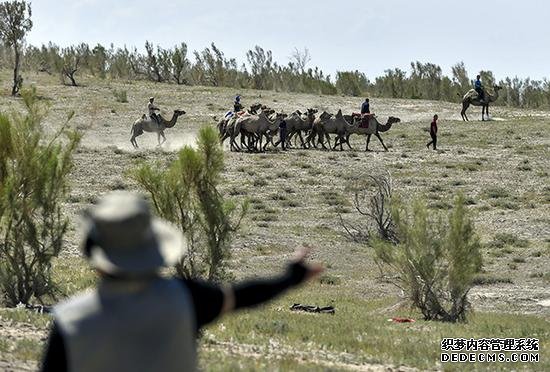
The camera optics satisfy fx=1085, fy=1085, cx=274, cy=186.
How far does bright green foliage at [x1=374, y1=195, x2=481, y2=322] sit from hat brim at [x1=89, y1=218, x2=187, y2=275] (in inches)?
535

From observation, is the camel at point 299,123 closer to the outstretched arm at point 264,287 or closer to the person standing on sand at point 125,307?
Result: the outstretched arm at point 264,287

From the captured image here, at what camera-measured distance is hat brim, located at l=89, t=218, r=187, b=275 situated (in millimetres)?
3688

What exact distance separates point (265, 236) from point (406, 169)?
12096 millimetres

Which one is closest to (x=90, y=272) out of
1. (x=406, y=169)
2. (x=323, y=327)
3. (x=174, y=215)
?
(x=174, y=215)

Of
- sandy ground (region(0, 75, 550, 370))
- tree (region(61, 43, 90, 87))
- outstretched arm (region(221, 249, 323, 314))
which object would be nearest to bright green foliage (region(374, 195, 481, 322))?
sandy ground (region(0, 75, 550, 370))

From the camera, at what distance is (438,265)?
1816 cm

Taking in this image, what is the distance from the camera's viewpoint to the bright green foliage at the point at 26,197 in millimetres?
15820

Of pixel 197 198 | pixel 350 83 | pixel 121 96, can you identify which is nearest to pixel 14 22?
pixel 121 96

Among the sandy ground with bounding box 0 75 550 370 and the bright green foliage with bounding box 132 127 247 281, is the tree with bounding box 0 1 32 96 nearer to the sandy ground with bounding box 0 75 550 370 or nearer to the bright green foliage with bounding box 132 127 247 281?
the sandy ground with bounding box 0 75 550 370

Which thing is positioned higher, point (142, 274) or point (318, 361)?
point (142, 274)

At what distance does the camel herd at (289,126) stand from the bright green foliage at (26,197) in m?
23.5

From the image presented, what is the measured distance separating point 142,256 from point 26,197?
12849 mm

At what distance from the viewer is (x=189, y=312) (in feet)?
12.9

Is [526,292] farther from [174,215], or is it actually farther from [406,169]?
[406,169]
